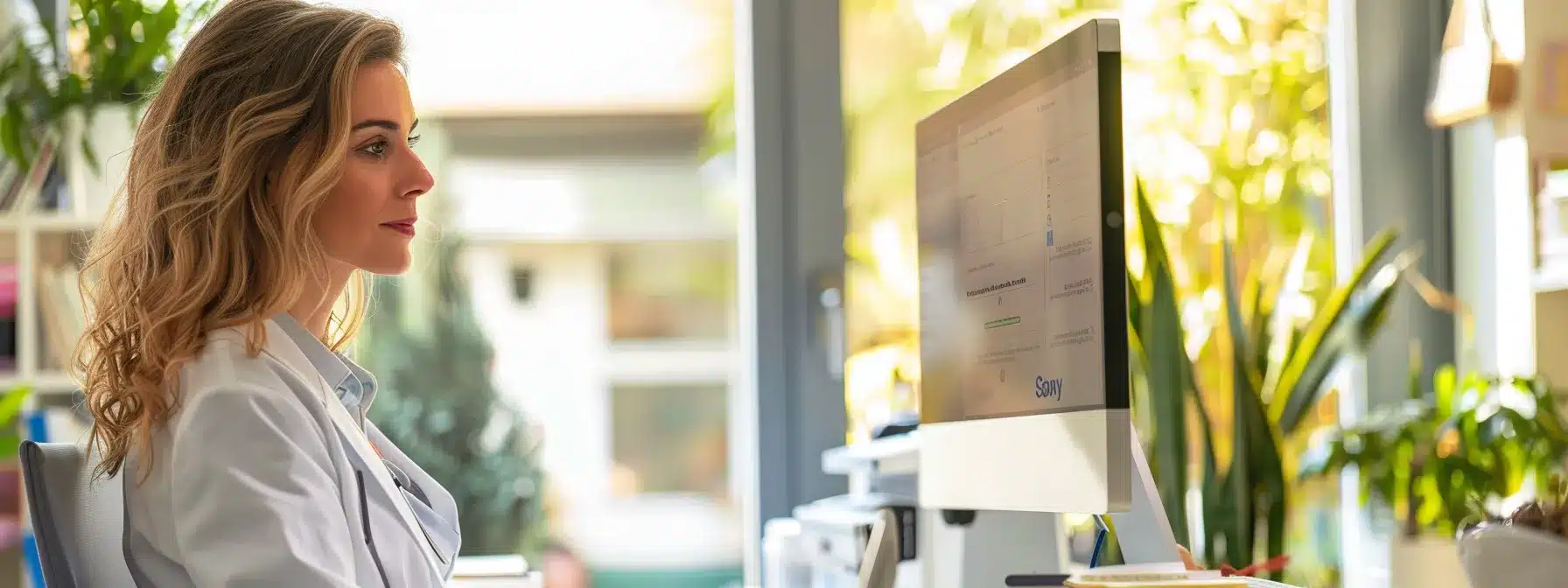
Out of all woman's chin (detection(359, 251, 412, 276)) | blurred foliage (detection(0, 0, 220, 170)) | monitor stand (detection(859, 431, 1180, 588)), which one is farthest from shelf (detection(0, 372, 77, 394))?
monitor stand (detection(859, 431, 1180, 588))

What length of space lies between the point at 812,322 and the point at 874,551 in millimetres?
1517

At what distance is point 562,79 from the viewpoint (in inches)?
115

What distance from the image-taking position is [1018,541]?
5.55ft

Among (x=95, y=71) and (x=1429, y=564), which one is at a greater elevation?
(x=95, y=71)

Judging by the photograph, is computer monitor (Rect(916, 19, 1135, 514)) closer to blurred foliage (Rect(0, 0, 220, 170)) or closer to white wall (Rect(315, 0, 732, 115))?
white wall (Rect(315, 0, 732, 115))

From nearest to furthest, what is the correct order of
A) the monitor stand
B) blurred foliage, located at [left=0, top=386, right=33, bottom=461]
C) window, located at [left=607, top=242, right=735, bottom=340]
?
1. the monitor stand
2. blurred foliage, located at [left=0, top=386, right=33, bottom=461]
3. window, located at [left=607, top=242, right=735, bottom=340]

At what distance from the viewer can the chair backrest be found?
121 cm

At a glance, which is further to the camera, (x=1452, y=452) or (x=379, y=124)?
(x=1452, y=452)

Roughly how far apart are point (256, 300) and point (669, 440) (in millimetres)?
1679

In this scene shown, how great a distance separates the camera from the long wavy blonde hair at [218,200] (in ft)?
4.07

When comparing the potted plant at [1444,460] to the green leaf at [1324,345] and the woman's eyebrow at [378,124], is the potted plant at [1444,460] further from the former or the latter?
the woman's eyebrow at [378,124]

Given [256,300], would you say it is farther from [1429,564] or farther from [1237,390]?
[1429,564]

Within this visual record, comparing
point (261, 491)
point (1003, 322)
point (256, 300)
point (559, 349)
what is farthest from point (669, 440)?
point (261, 491)

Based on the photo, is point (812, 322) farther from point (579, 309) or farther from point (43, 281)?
point (43, 281)
